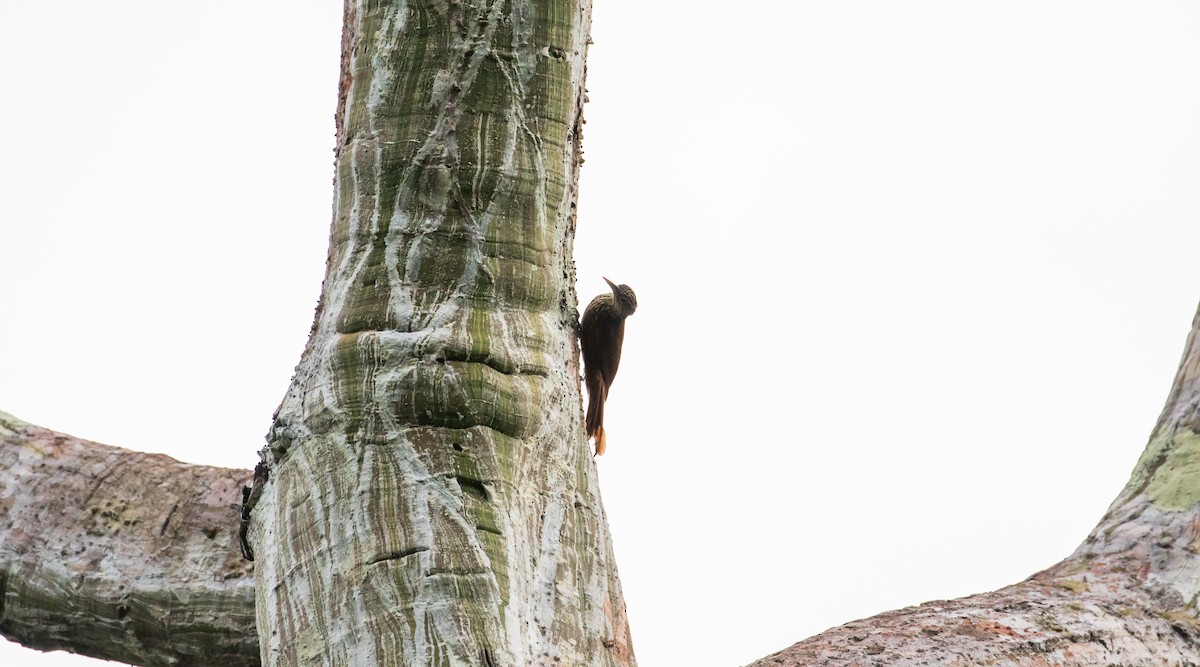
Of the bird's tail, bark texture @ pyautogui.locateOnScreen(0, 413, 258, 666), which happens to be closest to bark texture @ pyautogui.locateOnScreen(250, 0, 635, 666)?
bark texture @ pyautogui.locateOnScreen(0, 413, 258, 666)

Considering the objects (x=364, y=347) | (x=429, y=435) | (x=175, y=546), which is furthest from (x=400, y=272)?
(x=175, y=546)

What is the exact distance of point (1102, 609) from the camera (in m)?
3.08

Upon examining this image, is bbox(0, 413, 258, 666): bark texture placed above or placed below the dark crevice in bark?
above

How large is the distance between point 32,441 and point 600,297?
5.98 ft

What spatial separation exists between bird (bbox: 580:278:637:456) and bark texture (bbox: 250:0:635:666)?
1.36 m

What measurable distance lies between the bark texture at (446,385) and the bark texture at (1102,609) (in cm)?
70

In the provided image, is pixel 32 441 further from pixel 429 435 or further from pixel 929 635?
pixel 929 635

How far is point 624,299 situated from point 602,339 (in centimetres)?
16

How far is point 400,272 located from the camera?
2.60m

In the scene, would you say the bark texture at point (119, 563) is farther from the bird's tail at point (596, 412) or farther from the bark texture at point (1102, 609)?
the bark texture at point (1102, 609)

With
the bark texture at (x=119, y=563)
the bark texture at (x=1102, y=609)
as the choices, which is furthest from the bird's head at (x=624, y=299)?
the bark texture at (x=1102, y=609)

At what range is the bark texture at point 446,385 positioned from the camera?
7.54ft

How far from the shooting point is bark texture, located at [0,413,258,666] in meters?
3.71

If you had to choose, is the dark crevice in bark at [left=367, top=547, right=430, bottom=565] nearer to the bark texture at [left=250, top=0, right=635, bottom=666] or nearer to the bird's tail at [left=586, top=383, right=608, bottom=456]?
the bark texture at [left=250, top=0, right=635, bottom=666]
